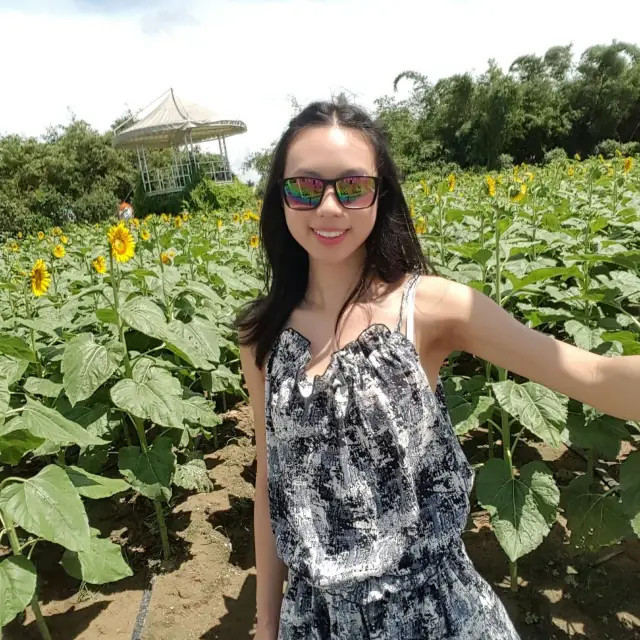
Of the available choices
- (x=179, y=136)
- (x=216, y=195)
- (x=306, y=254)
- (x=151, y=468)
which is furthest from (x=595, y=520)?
(x=179, y=136)

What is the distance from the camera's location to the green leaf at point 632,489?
1649mm

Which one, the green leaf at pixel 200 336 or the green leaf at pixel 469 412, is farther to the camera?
the green leaf at pixel 200 336

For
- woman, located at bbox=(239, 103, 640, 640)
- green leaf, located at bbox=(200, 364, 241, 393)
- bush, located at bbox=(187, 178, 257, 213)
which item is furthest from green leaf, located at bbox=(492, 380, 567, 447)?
bush, located at bbox=(187, 178, 257, 213)

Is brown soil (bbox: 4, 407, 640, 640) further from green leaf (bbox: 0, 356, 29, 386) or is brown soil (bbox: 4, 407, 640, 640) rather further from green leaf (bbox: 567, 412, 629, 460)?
green leaf (bbox: 0, 356, 29, 386)

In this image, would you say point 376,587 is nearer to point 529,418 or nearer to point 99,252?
point 529,418

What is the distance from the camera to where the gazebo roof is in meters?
22.0

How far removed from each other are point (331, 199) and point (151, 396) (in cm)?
122

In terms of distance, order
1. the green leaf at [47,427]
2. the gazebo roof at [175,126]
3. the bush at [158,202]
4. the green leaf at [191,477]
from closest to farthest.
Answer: the green leaf at [47,427] → the green leaf at [191,477] → the bush at [158,202] → the gazebo roof at [175,126]

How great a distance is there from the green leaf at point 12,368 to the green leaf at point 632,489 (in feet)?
6.38

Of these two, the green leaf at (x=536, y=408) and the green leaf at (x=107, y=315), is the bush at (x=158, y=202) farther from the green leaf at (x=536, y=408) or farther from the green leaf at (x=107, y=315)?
the green leaf at (x=536, y=408)

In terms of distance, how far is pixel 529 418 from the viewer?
179 cm

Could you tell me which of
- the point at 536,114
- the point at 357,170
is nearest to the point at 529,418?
the point at 357,170

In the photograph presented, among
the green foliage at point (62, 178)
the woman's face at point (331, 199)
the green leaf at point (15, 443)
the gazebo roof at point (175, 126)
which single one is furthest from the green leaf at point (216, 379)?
the green foliage at point (62, 178)

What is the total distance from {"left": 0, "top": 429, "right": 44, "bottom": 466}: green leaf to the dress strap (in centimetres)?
114
